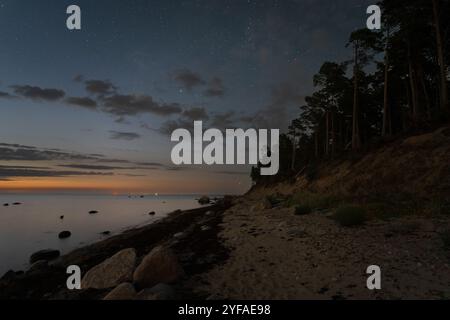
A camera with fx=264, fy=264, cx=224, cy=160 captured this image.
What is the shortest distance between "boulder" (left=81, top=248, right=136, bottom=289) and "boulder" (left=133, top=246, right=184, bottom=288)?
0.69 metres

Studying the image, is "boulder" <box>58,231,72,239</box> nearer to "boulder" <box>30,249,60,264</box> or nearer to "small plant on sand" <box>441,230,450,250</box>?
"boulder" <box>30,249,60,264</box>

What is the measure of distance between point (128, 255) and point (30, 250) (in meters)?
19.4

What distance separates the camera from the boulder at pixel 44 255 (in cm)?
1855

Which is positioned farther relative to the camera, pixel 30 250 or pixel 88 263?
pixel 30 250

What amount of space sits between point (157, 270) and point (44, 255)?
16232 millimetres

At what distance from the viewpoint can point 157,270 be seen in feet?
25.1

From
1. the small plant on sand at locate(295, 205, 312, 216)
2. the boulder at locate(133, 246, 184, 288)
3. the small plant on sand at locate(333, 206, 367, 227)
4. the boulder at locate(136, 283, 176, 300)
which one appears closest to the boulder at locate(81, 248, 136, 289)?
the boulder at locate(133, 246, 184, 288)

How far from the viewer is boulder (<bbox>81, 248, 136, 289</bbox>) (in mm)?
8039

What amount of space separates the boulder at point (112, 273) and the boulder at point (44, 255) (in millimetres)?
13282

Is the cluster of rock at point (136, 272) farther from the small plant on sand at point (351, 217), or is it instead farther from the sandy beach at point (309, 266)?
the small plant on sand at point (351, 217)

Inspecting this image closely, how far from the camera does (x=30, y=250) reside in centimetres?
2219

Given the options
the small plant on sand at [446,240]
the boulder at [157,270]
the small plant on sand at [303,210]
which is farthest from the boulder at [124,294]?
the small plant on sand at [303,210]
